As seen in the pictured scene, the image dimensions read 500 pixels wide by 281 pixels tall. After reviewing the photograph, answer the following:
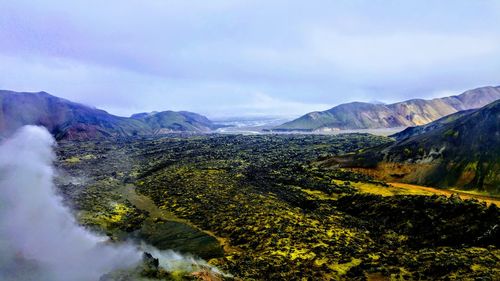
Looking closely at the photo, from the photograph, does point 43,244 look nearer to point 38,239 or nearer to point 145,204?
point 38,239

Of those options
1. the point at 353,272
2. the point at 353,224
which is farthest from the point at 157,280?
the point at 353,224

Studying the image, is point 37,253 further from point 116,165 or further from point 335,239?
point 116,165

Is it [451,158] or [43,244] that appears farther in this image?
[451,158]

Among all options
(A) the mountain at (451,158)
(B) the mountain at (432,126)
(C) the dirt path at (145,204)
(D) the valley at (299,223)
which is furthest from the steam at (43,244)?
(B) the mountain at (432,126)

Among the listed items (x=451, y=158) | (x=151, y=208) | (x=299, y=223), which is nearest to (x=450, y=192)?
(x=451, y=158)

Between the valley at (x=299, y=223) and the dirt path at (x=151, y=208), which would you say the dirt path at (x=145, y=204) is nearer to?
the dirt path at (x=151, y=208)

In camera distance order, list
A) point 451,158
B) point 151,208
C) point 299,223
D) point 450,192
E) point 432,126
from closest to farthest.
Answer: point 299,223 → point 151,208 → point 450,192 → point 451,158 → point 432,126

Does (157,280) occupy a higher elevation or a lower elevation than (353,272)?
higher
